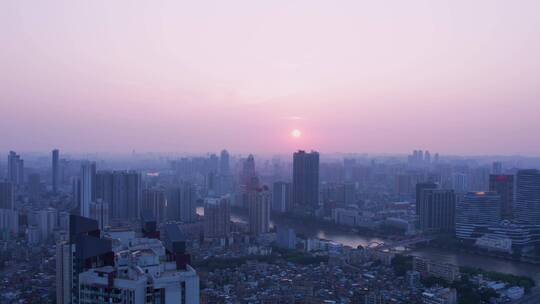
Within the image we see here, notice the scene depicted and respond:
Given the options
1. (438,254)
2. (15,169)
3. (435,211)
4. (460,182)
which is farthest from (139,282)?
(460,182)

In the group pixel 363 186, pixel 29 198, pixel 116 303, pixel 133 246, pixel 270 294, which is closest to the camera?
pixel 116 303

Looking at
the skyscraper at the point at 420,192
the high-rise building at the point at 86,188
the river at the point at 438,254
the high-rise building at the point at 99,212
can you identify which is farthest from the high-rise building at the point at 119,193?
the skyscraper at the point at 420,192

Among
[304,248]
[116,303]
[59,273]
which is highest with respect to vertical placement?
[116,303]

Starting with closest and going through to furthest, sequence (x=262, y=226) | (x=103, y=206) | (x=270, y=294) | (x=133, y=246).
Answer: (x=133, y=246), (x=270, y=294), (x=103, y=206), (x=262, y=226)

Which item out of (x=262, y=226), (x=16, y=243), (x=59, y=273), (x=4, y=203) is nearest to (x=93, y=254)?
(x=59, y=273)

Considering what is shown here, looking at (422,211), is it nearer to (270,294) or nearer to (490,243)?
(490,243)

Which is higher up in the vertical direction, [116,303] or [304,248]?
[116,303]

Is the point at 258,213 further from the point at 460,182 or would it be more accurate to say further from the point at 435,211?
the point at 460,182
